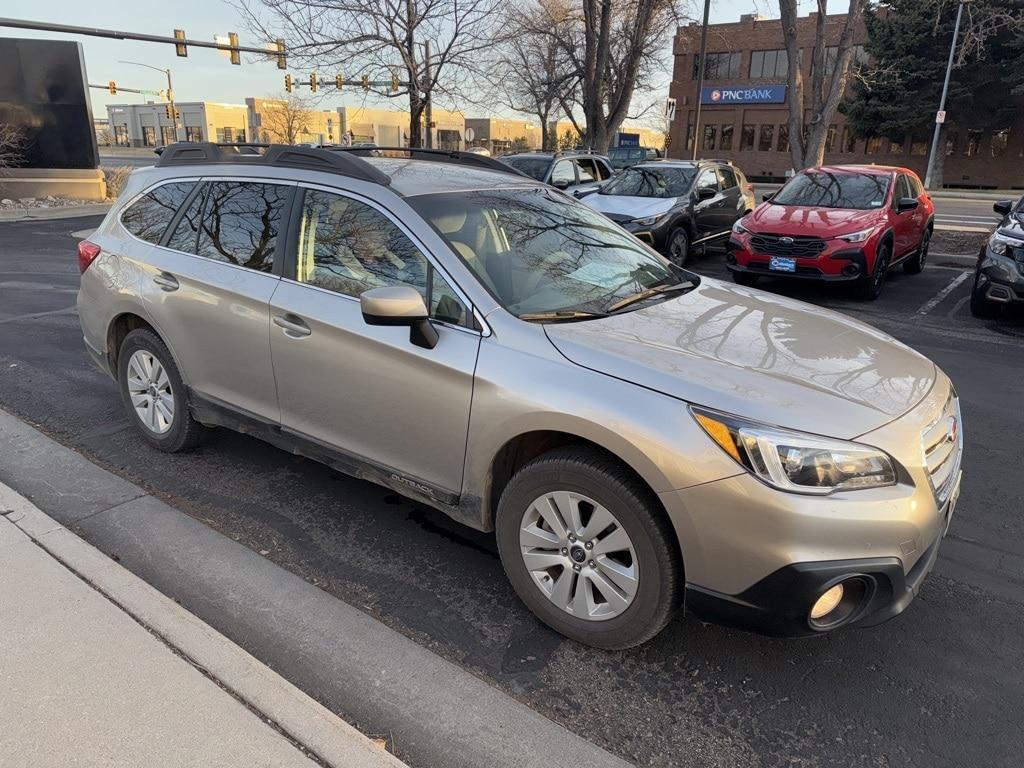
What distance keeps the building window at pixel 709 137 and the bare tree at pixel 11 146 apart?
45519 mm

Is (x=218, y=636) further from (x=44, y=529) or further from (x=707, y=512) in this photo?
(x=707, y=512)

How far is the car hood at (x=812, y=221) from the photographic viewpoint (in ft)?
29.2

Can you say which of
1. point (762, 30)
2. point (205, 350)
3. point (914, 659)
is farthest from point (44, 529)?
point (762, 30)

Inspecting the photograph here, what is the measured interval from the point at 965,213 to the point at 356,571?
24.7 m

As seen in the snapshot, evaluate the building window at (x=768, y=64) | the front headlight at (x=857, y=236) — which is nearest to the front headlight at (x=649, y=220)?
the front headlight at (x=857, y=236)

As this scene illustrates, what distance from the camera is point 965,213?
2222 cm

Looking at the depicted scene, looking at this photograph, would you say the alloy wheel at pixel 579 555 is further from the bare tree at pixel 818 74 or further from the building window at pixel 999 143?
the building window at pixel 999 143

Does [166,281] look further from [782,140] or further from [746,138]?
[746,138]

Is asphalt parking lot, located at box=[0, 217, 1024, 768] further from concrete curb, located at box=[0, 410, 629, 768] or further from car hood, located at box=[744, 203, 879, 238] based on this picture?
car hood, located at box=[744, 203, 879, 238]

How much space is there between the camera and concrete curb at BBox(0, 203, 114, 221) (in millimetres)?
18186

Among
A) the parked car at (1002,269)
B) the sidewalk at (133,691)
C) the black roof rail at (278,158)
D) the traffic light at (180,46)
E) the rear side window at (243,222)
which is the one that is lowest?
the sidewalk at (133,691)

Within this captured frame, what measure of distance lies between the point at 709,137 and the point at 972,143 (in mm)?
17520

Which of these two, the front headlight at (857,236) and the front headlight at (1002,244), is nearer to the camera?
the front headlight at (1002,244)

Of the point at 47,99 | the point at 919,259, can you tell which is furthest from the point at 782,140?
the point at 47,99
